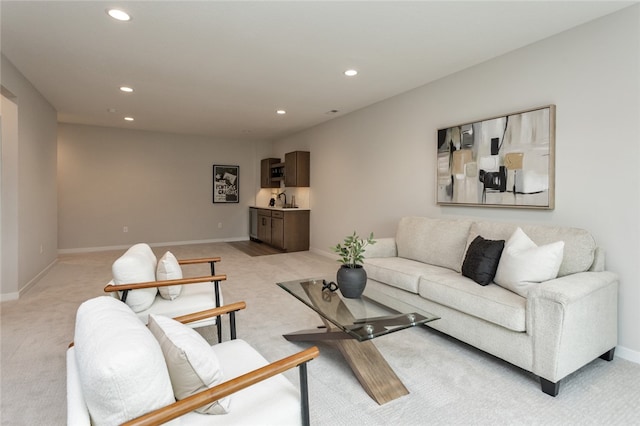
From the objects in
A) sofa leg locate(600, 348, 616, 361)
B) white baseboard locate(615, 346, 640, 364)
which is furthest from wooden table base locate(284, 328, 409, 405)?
white baseboard locate(615, 346, 640, 364)

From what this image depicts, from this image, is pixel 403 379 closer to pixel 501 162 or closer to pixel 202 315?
pixel 202 315

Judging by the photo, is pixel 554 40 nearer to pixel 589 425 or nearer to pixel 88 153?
pixel 589 425

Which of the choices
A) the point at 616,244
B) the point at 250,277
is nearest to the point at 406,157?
the point at 616,244

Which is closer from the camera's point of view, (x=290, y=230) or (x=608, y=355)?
(x=608, y=355)

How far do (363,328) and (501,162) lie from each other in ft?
7.50

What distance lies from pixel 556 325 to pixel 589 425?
19.4 inches

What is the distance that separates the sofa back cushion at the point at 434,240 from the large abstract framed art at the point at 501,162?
36 centimetres

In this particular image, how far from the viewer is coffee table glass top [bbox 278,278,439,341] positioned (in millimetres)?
1808

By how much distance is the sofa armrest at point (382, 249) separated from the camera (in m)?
3.71

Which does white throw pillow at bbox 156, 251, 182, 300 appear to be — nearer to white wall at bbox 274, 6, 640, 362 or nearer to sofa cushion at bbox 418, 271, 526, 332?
sofa cushion at bbox 418, 271, 526, 332

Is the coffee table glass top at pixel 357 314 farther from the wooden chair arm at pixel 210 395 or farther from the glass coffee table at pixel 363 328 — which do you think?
the wooden chair arm at pixel 210 395

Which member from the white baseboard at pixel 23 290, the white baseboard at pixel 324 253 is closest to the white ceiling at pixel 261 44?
the white baseboard at pixel 23 290

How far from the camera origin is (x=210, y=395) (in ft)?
3.38

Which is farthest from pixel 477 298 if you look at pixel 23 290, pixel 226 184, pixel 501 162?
pixel 226 184
